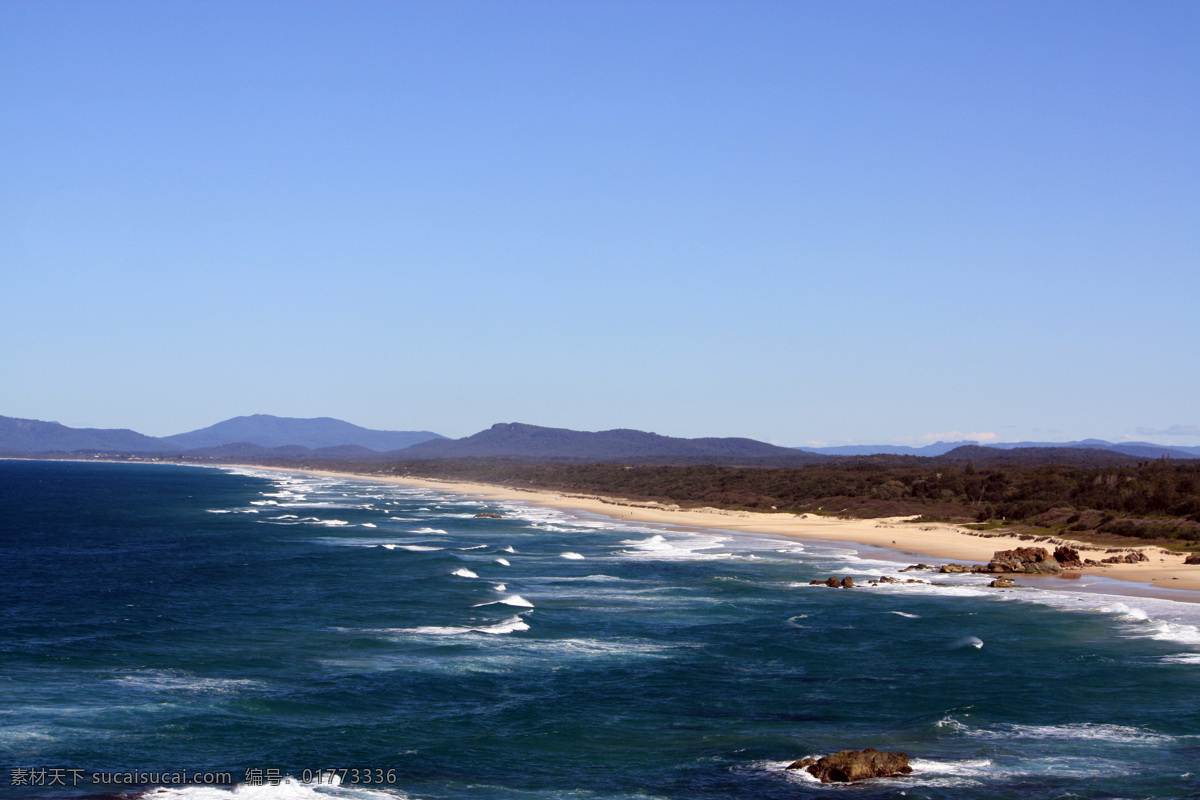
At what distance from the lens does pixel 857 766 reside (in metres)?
18.6

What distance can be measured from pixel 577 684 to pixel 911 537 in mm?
44378

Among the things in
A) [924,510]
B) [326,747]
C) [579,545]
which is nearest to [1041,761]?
[326,747]

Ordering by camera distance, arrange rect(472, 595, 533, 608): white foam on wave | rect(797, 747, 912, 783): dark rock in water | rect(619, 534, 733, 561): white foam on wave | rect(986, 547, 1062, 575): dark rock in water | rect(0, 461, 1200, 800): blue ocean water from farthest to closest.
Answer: rect(619, 534, 733, 561): white foam on wave, rect(986, 547, 1062, 575): dark rock in water, rect(472, 595, 533, 608): white foam on wave, rect(0, 461, 1200, 800): blue ocean water, rect(797, 747, 912, 783): dark rock in water

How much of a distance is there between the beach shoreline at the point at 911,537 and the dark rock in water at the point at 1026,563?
100cm

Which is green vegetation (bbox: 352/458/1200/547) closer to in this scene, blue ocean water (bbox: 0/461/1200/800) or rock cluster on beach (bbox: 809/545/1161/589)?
rock cluster on beach (bbox: 809/545/1161/589)

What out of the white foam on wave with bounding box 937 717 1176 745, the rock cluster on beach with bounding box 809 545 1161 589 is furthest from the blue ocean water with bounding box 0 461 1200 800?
the rock cluster on beach with bounding box 809 545 1161 589

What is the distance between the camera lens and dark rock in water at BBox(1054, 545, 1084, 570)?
4609 centimetres

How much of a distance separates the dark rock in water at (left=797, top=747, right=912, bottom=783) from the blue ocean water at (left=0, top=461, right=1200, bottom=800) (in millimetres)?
363

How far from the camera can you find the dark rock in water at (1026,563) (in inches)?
1785

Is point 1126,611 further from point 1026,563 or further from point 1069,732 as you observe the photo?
point 1069,732

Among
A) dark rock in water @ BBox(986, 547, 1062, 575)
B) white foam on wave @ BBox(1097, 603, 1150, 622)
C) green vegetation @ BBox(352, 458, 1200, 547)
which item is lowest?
white foam on wave @ BBox(1097, 603, 1150, 622)

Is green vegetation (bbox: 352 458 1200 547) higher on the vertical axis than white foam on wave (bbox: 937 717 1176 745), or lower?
higher

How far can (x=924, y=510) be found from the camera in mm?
80250

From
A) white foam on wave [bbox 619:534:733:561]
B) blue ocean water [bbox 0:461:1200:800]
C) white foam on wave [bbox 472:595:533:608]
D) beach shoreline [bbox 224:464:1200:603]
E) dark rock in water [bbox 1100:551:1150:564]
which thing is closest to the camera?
blue ocean water [bbox 0:461:1200:800]
